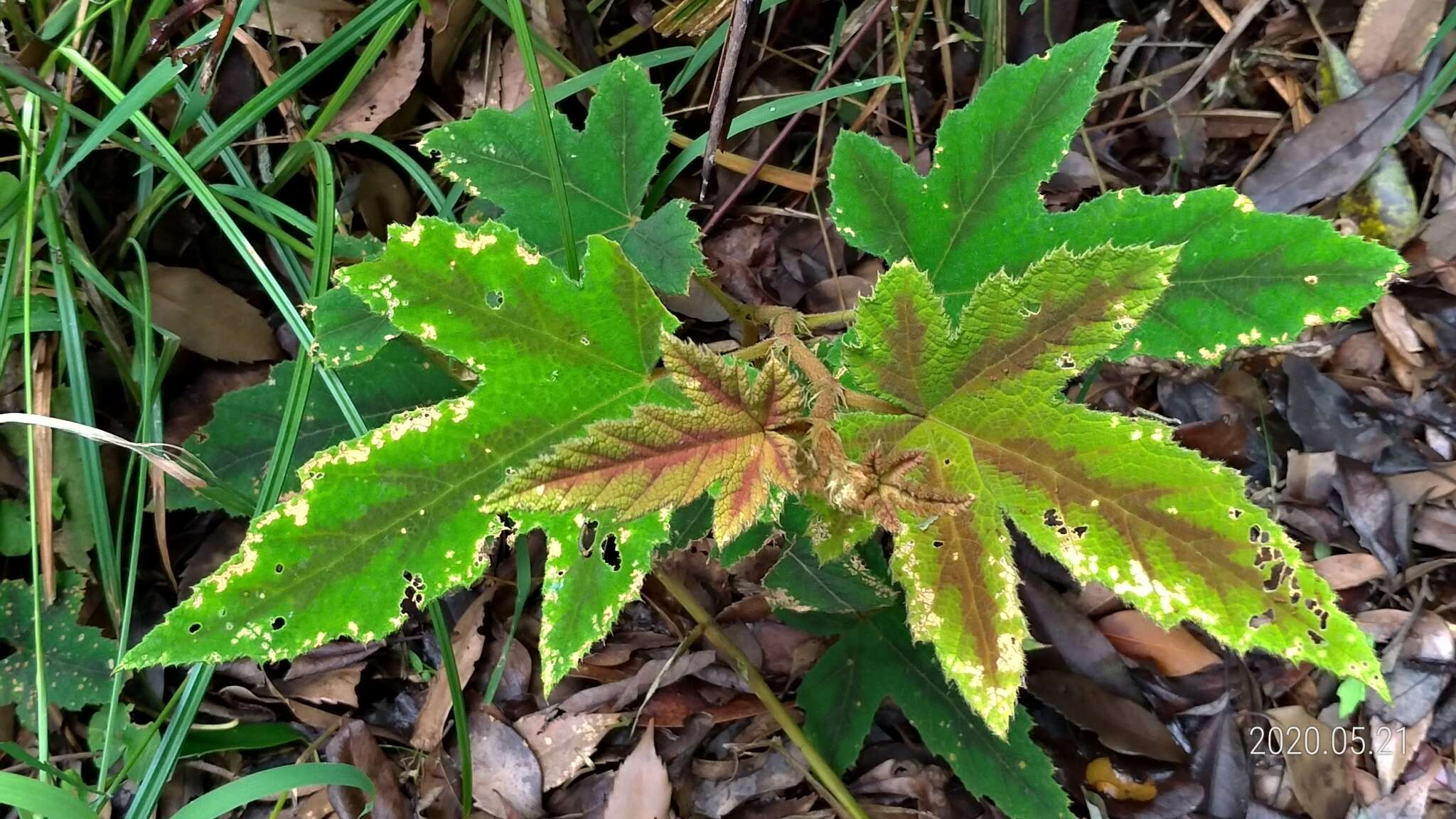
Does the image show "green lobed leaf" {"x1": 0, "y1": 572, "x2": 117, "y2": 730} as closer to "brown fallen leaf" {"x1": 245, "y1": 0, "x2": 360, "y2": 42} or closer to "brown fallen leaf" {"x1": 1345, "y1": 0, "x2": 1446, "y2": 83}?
"brown fallen leaf" {"x1": 245, "y1": 0, "x2": 360, "y2": 42}

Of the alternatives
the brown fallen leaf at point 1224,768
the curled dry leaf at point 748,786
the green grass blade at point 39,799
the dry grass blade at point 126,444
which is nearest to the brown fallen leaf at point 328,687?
the green grass blade at point 39,799

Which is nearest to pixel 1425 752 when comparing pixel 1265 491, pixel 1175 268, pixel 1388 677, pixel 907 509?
pixel 1388 677

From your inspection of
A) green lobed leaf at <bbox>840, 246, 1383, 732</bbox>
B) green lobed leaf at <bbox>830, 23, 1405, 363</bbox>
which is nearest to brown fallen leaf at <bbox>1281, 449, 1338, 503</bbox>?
green lobed leaf at <bbox>830, 23, 1405, 363</bbox>

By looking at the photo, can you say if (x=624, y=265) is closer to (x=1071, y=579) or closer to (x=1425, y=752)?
(x=1071, y=579)

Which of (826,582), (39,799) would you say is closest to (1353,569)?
(826,582)

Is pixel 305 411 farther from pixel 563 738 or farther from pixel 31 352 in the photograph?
pixel 563 738

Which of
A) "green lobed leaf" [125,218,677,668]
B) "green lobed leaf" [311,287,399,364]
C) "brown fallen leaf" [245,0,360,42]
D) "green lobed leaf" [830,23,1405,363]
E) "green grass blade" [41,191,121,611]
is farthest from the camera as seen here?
"brown fallen leaf" [245,0,360,42]
